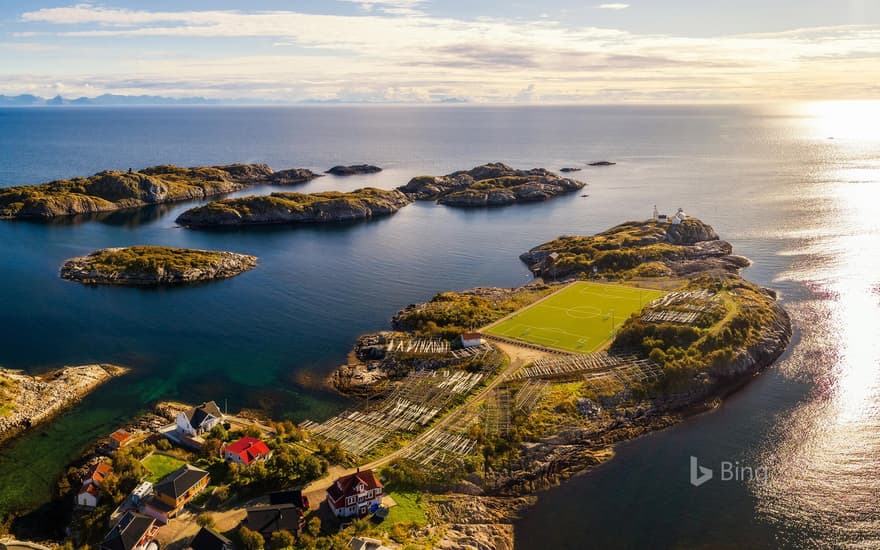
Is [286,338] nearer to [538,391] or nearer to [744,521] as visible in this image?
[538,391]

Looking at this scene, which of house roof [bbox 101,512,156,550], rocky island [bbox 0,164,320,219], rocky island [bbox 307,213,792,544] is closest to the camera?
house roof [bbox 101,512,156,550]

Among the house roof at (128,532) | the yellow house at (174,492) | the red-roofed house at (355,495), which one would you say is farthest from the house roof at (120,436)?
the red-roofed house at (355,495)

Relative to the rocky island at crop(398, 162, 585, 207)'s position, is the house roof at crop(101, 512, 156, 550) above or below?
below

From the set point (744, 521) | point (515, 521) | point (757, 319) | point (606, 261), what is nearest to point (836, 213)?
point (606, 261)

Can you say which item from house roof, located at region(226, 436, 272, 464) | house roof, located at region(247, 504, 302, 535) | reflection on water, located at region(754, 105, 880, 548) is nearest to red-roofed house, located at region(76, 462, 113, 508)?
house roof, located at region(226, 436, 272, 464)

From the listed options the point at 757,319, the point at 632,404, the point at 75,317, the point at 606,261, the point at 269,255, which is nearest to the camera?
the point at 632,404

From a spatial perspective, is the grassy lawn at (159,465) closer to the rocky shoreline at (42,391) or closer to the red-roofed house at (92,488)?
the red-roofed house at (92,488)

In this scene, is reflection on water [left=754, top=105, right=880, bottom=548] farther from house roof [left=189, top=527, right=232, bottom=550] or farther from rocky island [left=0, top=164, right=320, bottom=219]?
rocky island [left=0, top=164, right=320, bottom=219]
